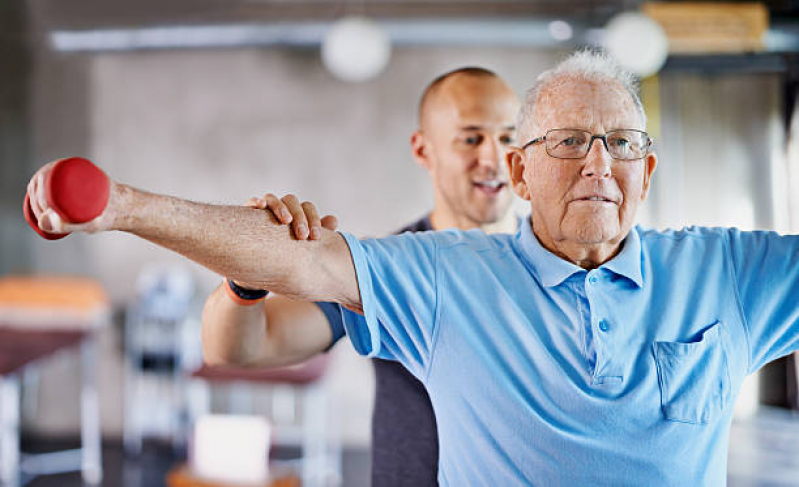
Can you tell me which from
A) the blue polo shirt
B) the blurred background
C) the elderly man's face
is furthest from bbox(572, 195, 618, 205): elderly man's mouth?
the blurred background

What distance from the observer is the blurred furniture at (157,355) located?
4812mm

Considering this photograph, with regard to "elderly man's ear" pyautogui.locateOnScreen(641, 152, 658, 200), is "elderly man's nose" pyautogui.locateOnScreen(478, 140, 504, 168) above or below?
above

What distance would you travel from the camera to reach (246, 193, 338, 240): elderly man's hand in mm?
1016

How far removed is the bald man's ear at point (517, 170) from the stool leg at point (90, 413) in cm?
382

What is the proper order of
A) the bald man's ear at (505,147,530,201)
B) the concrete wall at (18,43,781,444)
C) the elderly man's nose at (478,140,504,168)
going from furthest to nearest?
the concrete wall at (18,43,781,444), the elderly man's nose at (478,140,504,168), the bald man's ear at (505,147,530,201)

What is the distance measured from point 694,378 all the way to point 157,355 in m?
4.28

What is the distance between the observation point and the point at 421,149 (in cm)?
172

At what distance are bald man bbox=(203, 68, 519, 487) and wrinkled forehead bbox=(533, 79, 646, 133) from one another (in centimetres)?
37

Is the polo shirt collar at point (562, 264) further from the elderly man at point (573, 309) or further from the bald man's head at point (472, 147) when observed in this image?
the bald man's head at point (472, 147)

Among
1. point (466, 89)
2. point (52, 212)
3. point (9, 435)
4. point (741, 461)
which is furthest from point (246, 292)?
point (741, 461)

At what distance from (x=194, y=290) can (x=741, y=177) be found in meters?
4.00

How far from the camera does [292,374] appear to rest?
3.88 m

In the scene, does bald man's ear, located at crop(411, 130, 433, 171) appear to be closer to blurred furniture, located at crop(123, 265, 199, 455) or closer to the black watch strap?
the black watch strap

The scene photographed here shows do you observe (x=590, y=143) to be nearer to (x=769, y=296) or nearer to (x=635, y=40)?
(x=769, y=296)
